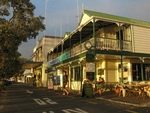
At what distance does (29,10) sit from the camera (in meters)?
24.4

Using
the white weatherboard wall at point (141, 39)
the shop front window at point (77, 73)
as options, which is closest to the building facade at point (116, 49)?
the white weatherboard wall at point (141, 39)

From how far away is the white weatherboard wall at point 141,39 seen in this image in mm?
21219

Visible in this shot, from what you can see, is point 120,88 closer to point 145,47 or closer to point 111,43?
point 111,43

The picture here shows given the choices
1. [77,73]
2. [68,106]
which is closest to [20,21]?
[77,73]

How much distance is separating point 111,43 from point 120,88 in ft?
14.8

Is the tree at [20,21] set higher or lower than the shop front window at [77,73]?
higher

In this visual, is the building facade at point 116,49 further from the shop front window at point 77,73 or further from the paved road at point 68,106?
the paved road at point 68,106

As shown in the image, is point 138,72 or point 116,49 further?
point 138,72

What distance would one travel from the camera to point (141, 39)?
21781 mm

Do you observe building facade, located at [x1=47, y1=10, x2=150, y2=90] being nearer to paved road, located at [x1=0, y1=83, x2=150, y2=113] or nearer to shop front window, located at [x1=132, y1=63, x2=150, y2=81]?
shop front window, located at [x1=132, y1=63, x2=150, y2=81]

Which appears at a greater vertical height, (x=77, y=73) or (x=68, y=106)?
(x=77, y=73)

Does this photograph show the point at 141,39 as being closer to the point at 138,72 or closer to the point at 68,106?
the point at 138,72

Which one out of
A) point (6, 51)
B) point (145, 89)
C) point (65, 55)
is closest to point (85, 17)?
point (65, 55)

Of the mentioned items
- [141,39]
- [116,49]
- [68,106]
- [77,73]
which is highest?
[141,39]
